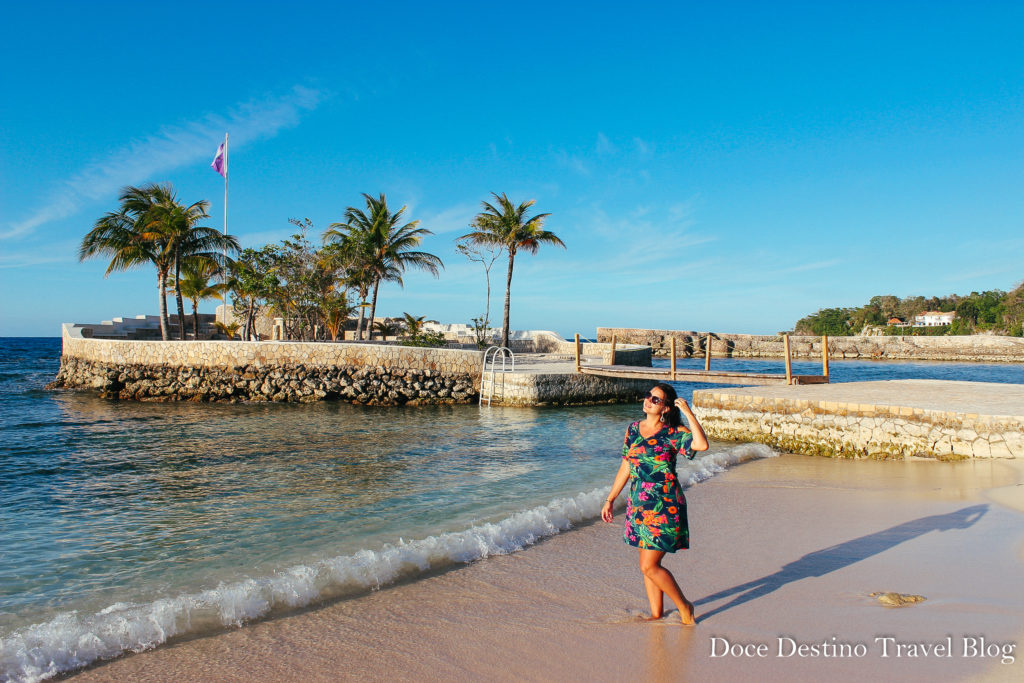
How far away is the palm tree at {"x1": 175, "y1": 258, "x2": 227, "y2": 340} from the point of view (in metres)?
30.8

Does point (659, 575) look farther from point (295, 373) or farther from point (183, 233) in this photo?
point (183, 233)

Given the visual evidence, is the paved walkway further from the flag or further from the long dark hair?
the flag

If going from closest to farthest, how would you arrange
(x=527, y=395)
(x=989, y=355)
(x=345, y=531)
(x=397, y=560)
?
(x=397, y=560)
(x=345, y=531)
(x=527, y=395)
(x=989, y=355)

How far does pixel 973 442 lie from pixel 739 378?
22.0 ft

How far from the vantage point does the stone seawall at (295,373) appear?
21.2 m

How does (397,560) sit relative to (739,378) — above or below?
below

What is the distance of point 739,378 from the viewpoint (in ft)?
53.5

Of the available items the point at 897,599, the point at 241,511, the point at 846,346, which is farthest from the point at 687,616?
the point at 846,346

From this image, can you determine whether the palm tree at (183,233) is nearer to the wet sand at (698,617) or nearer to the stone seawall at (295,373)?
the stone seawall at (295,373)

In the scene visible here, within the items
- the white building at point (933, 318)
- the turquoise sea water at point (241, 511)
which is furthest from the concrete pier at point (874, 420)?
the white building at point (933, 318)

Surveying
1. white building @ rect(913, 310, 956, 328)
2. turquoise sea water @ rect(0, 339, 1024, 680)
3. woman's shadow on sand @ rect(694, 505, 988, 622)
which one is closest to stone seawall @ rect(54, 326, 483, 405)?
turquoise sea water @ rect(0, 339, 1024, 680)

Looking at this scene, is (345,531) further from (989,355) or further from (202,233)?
(989,355)

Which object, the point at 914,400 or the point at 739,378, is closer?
the point at 914,400

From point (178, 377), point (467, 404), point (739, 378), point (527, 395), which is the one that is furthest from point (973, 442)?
point (178, 377)
